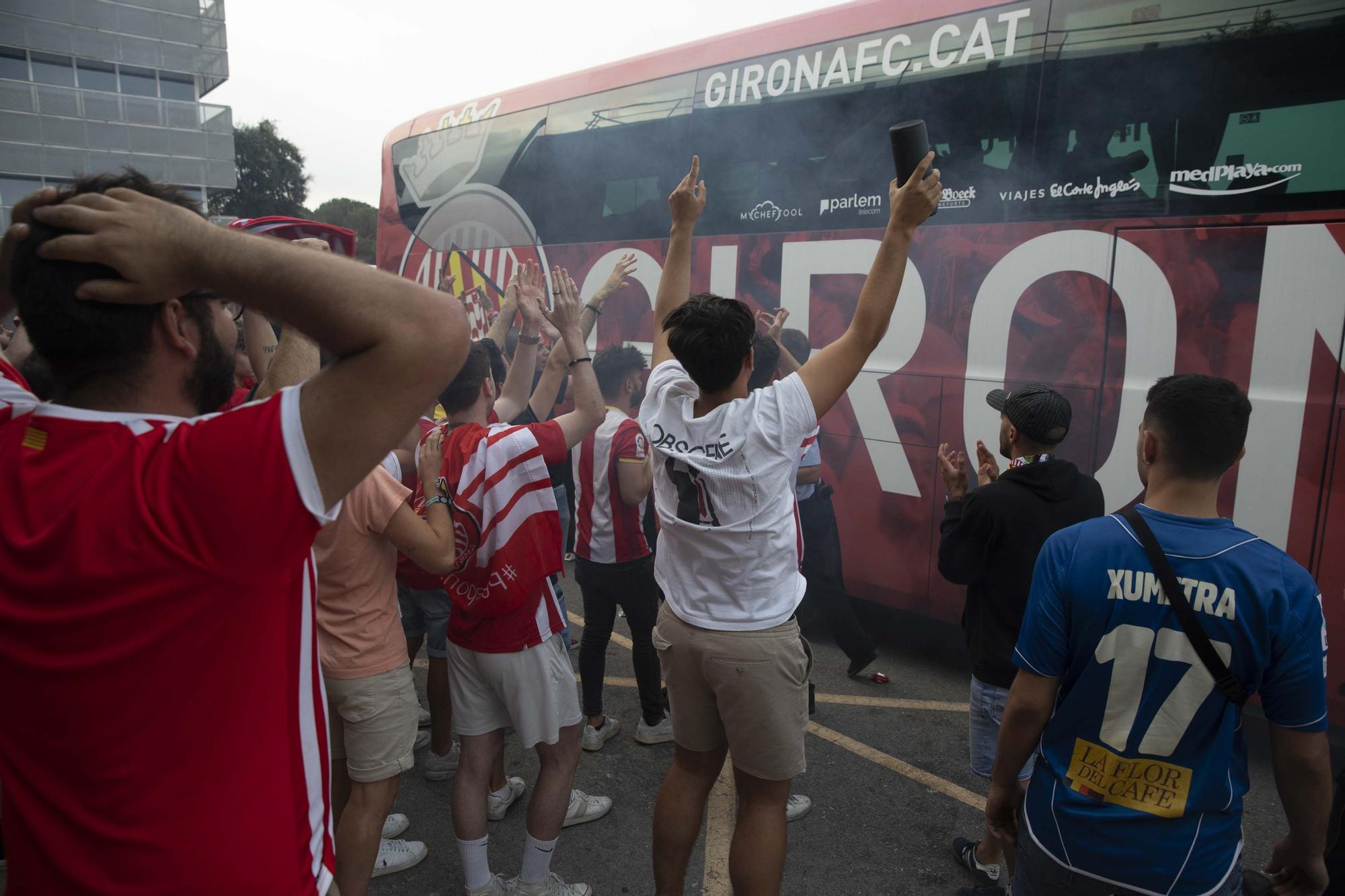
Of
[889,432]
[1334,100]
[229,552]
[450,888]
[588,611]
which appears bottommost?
[450,888]

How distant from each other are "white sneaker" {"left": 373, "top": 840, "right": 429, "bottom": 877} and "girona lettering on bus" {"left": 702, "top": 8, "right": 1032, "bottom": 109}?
4651 millimetres

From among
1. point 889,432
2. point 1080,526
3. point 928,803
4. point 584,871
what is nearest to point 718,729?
point 584,871

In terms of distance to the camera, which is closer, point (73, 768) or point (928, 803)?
point (73, 768)

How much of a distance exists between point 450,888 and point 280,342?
229 centimetres

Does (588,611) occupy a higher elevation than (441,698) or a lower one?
higher

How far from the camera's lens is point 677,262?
277 centimetres

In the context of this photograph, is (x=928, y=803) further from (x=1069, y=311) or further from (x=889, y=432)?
(x=1069, y=311)

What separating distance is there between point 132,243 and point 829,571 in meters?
4.27

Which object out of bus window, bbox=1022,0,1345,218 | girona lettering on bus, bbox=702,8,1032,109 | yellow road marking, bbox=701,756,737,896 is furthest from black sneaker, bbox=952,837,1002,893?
girona lettering on bus, bbox=702,8,1032,109

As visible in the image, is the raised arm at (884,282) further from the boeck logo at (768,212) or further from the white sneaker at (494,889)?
the boeck logo at (768,212)

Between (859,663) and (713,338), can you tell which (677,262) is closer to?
(713,338)

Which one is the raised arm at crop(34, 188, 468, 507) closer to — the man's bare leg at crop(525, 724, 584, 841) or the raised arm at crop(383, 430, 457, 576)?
the raised arm at crop(383, 430, 457, 576)

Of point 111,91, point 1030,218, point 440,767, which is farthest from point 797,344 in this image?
point 111,91

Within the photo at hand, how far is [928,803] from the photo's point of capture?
3.53 metres
